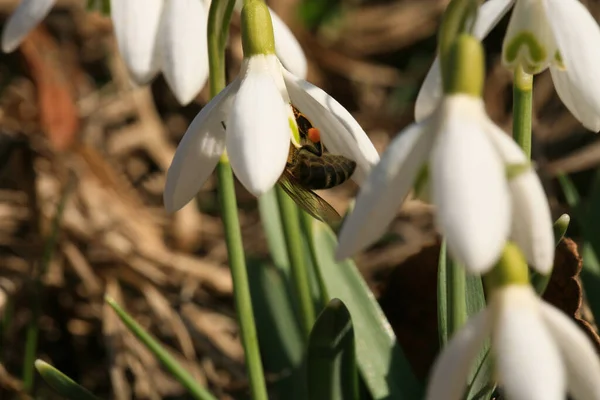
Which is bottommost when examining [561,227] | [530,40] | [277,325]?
[277,325]

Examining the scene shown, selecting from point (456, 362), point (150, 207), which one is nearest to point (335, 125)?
point (456, 362)

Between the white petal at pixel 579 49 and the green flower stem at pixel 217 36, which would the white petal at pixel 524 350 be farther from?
the green flower stem at pixel 217 36

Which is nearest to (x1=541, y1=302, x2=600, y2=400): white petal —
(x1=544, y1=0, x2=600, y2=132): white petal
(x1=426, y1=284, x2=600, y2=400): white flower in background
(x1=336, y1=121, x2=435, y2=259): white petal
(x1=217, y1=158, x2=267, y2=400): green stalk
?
(x1=426, y1=284, x2=600, y2=400): white flower in background

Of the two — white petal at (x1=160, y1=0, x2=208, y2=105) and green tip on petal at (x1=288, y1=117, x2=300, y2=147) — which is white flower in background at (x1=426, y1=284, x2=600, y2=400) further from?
white petal at (x1=160, y1=0, x2=208, y2=105)

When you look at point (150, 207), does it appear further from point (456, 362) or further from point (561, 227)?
point (456, 362)

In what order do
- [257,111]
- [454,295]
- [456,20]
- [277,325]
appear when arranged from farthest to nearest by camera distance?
[277,325] → [454,295] → [257,111] → [456,20]

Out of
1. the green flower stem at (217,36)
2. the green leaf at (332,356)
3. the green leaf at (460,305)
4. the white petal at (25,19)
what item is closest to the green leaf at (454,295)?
the green leaf at (460,305)
